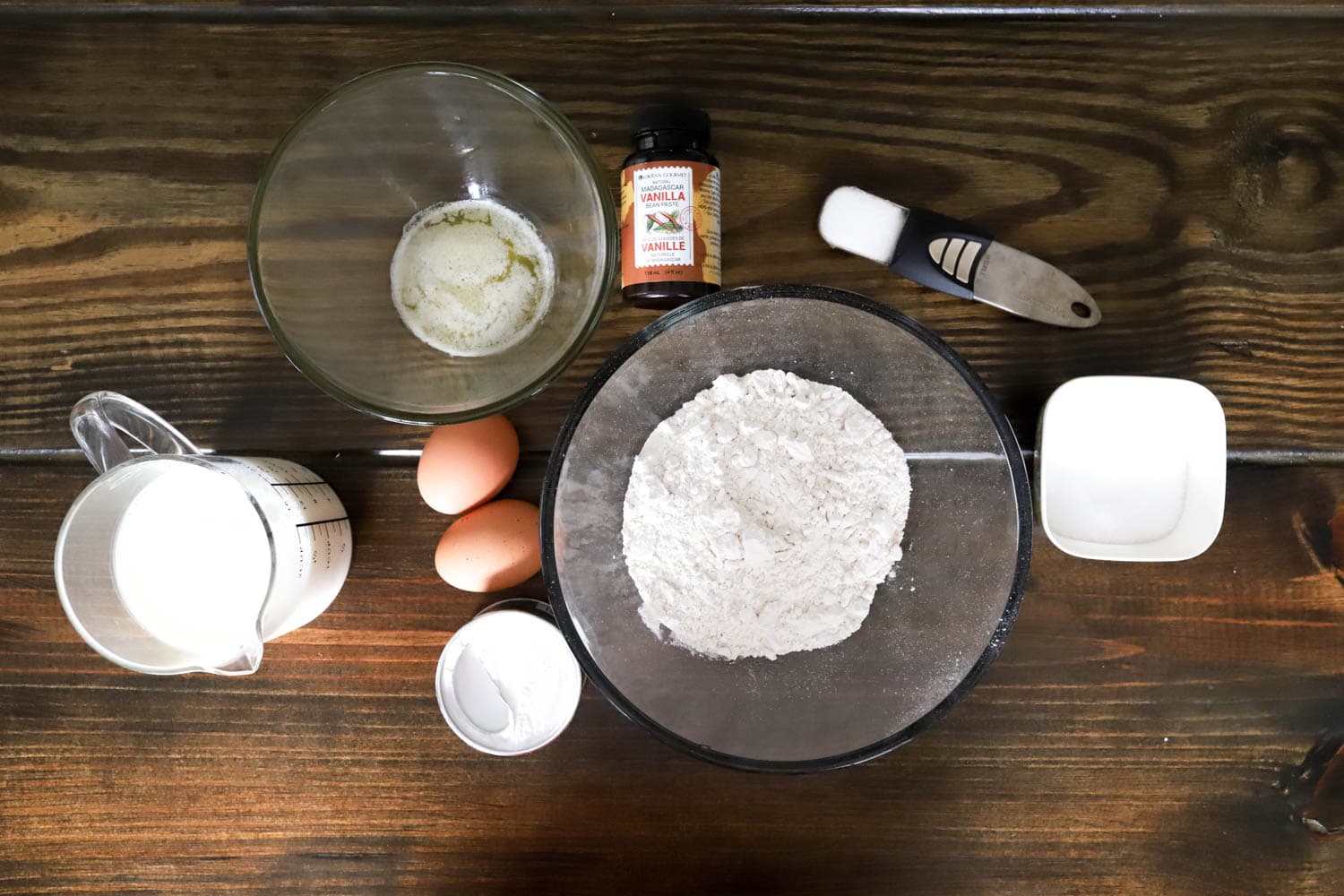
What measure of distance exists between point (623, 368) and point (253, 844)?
67 cm

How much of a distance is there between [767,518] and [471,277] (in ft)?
1.22

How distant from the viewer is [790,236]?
0.91 metres

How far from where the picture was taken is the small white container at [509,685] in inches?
34.5

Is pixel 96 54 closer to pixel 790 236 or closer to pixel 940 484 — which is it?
pixel 790 236

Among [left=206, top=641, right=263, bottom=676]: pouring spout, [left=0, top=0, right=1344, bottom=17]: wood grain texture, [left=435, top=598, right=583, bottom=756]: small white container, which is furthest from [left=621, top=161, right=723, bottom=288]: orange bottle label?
[left=206, top=641, right=263, bottom=676]: pouring spout

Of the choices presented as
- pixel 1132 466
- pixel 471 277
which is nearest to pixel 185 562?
pixel 471 277

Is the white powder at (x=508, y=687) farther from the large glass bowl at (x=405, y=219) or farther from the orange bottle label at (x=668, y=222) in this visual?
the orange bottle label at (x=668, y=222)

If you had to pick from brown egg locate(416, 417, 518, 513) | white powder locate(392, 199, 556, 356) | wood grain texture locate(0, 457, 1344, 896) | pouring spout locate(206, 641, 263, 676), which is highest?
white powder locate(392, 199, 556, 356)

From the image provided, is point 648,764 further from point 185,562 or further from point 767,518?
point 185,562

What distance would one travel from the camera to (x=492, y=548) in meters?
0.86

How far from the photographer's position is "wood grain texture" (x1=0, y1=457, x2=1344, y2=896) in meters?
0.92

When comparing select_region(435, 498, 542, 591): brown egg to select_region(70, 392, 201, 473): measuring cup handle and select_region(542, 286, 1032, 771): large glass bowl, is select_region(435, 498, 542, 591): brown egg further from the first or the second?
select_region(70, 392, 201, 473): measuring cup handle

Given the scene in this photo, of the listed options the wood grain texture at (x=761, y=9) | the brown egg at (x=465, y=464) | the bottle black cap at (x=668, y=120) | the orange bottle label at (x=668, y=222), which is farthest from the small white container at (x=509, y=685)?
the wood grain texture at (x=761, y=9)

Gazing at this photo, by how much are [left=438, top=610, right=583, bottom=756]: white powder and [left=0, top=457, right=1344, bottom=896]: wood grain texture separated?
0.05 metres
